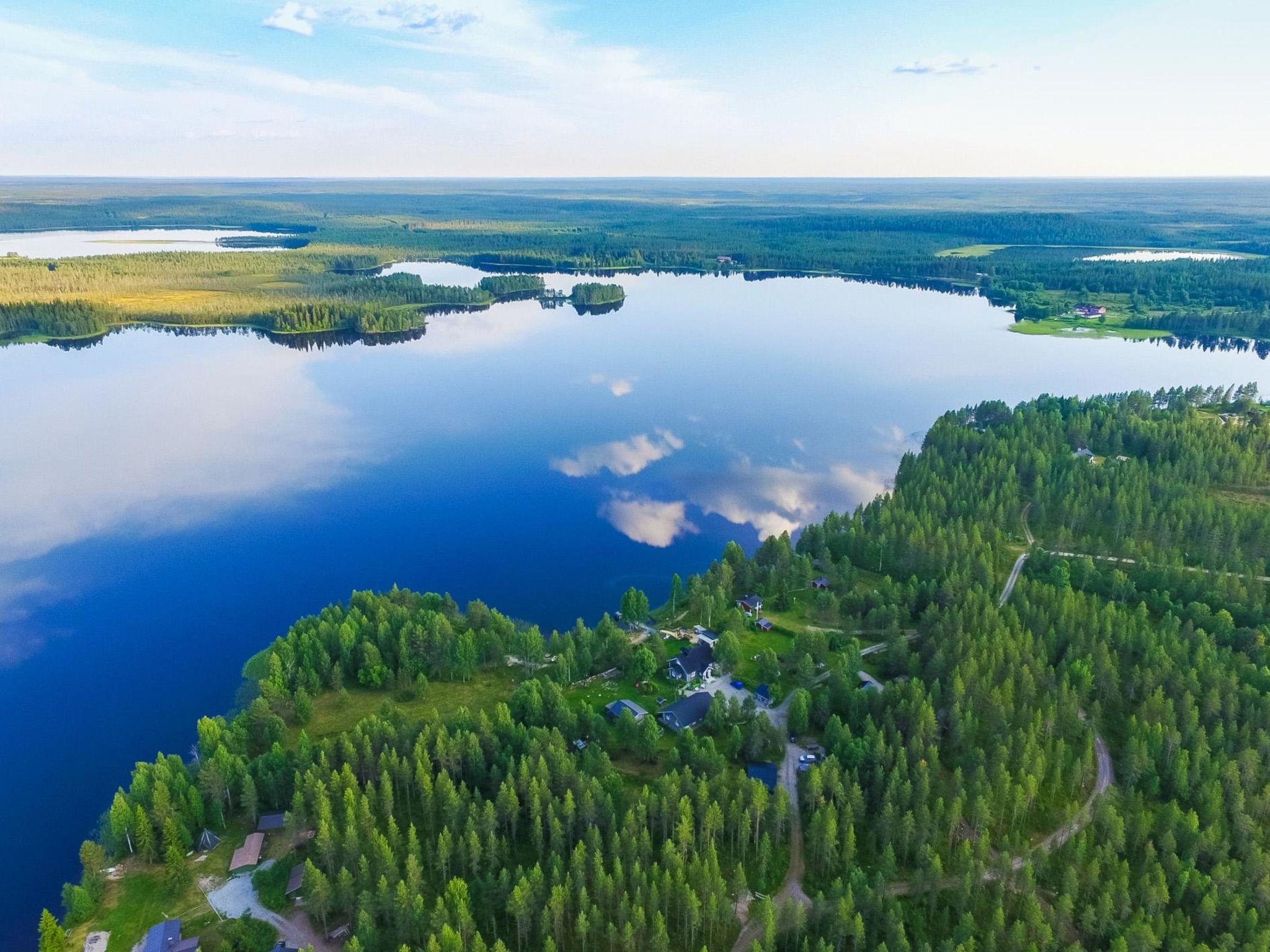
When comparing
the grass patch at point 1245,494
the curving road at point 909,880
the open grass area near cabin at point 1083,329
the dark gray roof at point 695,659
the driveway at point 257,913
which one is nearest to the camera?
the driveway at point 257,913

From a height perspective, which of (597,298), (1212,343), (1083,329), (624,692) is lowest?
(624,692)

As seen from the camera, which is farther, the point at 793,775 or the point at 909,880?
the point at 793,775

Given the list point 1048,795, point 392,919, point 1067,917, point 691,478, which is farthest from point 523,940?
point 691,478

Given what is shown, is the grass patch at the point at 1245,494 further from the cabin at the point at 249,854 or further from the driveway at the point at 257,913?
the cabin at the point at 249,854

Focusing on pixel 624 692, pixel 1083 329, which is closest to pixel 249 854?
pixel 624 692

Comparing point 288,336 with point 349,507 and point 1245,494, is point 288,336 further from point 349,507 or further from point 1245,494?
point 1245,494

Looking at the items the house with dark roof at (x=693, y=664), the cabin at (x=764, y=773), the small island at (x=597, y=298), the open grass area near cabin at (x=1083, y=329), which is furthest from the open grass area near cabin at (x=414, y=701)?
the open grass area near cabin at (x=1083, y=329)
